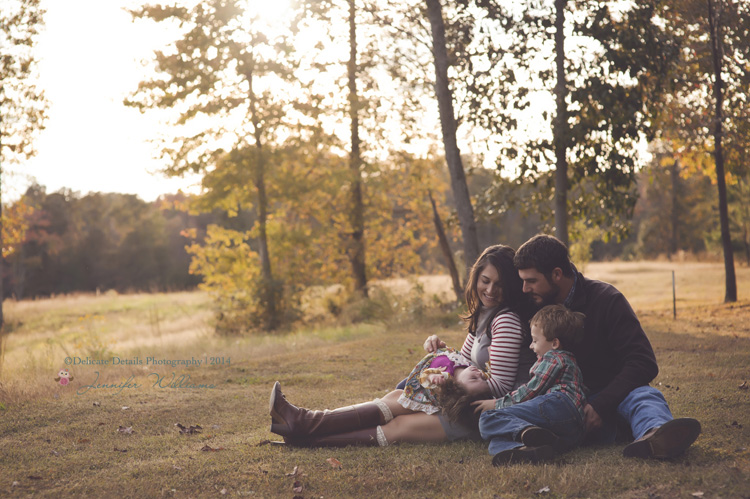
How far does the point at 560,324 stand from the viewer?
13.8 ft

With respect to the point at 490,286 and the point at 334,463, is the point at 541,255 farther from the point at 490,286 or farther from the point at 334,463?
the point at 334,463

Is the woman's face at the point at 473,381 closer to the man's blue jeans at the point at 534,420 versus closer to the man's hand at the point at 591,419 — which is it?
the man's blue jeans at the point at 534,420

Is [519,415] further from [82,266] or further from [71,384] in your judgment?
[82,266]

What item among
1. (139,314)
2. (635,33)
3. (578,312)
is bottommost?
(139,314)

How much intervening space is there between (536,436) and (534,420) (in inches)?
4.2

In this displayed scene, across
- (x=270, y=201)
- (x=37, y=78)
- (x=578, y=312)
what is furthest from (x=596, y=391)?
(x=37, y=78)

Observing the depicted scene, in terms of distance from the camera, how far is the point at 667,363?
7680mm

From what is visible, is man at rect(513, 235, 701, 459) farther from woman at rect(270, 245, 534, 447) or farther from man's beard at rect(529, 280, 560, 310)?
woman at rect(270, 245, 534, 447)

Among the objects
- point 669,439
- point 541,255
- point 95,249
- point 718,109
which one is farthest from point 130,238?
point 669,439

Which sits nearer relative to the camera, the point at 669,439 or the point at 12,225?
the point at 669,439

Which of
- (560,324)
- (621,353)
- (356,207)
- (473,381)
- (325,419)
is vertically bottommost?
(325,419)

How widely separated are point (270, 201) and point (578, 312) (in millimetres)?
13378

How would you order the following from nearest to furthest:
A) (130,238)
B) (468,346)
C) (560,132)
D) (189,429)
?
(468,346), (189,429), (560,132), (130,238)

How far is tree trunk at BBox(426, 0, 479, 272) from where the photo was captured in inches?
492
